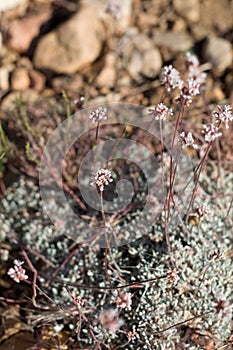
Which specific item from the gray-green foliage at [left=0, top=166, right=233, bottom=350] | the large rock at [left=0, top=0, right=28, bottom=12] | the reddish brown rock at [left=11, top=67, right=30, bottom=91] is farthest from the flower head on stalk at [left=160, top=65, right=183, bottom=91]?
the large rock at [left=0, top=0, right=28, bottom=12]

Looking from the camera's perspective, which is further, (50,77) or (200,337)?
(50,77)

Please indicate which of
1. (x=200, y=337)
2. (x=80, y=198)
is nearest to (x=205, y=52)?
(x=80, y=198)

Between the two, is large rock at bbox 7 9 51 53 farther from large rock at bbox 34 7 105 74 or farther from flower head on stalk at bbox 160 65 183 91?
flower head on stalk at bbox 160 65 183 91

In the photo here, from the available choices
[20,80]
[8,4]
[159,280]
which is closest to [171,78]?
[159,280]

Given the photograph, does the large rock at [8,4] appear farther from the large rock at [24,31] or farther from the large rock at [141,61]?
the large rock at [141,61]

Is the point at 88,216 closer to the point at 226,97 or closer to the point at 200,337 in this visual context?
the point at 200,337

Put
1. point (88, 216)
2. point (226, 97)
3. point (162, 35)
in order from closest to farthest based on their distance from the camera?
point (88, 216)
point (226, 97)
point (162, 35)
